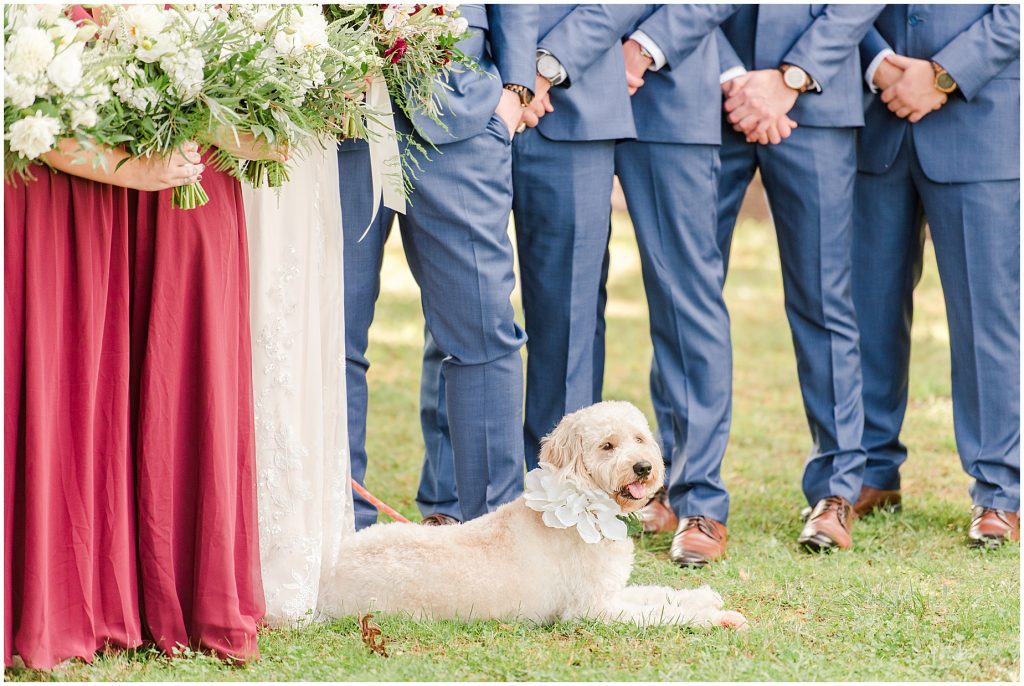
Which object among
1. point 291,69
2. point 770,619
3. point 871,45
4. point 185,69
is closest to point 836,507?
point 770,619

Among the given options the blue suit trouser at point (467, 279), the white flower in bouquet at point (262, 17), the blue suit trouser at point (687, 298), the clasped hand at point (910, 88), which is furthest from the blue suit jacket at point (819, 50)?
the white flower in bouquet at point (262, 17)

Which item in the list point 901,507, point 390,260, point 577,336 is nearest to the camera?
point 577,336

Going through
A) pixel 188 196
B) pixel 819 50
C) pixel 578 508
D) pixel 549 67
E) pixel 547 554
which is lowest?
pixel 547 554

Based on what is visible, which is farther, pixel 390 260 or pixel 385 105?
pixel 390 260

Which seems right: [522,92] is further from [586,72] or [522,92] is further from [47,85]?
[47,85]

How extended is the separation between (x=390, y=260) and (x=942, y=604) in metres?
8.99

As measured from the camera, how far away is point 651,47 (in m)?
4.71

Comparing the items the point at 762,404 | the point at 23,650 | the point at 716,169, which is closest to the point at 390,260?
the point at 762,404

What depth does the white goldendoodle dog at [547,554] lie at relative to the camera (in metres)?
3.64

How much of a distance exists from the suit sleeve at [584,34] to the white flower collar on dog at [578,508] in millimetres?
1661

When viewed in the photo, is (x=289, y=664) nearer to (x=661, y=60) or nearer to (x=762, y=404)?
(x=661, y=60)

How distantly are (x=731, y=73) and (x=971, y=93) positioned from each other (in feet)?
3.14

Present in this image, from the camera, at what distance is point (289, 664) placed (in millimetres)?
3395

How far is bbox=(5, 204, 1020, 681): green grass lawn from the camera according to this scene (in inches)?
132
